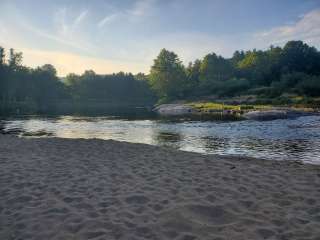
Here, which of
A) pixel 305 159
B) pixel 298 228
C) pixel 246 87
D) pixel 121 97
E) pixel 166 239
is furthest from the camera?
pixel 121 97

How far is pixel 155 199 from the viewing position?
7.53 m

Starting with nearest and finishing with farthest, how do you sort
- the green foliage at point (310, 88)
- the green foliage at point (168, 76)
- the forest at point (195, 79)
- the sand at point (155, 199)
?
the sand at point (155, 199) < the green foliage at point (310, 88) < the forest at point (195, 79) < the green foliage at point (168, 76)

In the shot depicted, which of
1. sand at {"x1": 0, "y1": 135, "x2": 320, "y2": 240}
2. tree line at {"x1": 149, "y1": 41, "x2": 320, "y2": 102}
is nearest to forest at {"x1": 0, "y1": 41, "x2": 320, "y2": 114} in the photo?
tree line at {"x1": 149, "y1": 41, "x2": 320, "y2": 102}

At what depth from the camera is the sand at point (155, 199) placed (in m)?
5.93

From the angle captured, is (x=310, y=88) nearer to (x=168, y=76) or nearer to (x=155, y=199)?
(x=168, y=76)

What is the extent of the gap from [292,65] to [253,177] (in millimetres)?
103227

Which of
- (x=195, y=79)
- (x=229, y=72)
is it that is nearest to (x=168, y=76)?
(x=195, y=79)

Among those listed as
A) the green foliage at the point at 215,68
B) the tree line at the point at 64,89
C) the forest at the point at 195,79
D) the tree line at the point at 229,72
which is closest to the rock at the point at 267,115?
the forest at the point at 195,79

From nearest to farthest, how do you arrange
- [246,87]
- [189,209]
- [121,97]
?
[189,209], [246,87], [121,97]

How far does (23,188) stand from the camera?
8.37 metres

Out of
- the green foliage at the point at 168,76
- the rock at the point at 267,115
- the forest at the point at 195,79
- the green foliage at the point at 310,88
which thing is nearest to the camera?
the rock at the point at 267,115

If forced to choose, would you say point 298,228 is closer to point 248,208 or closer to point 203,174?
point 248,208

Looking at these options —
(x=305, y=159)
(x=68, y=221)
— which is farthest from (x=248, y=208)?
(x=305, y=159)

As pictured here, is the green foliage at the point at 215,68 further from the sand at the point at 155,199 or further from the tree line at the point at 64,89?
the sand at the point at 155,199
